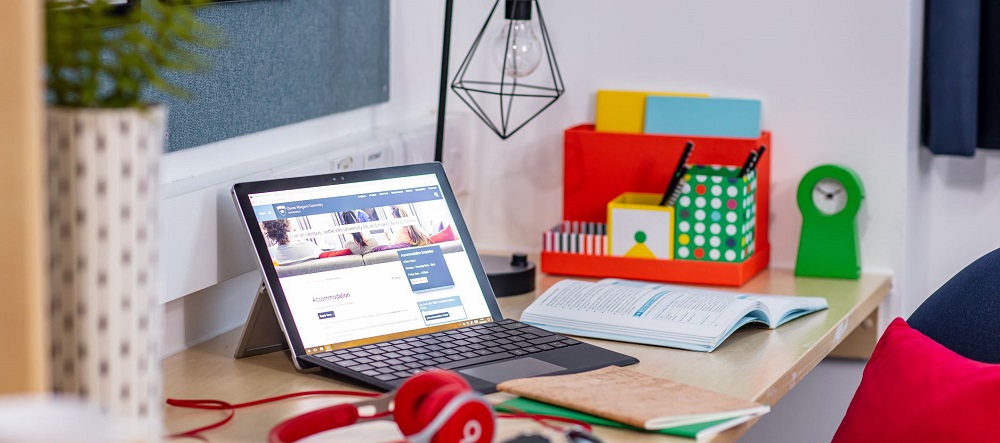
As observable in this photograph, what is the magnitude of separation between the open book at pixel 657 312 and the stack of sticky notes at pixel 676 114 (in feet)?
1.14

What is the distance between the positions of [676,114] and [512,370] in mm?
735

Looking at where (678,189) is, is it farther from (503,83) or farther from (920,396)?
(920,396)

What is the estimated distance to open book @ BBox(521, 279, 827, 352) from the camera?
1.35 m

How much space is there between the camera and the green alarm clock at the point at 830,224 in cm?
174

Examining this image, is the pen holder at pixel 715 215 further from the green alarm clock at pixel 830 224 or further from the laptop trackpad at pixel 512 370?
the laptop trackpad at pixel 512 370

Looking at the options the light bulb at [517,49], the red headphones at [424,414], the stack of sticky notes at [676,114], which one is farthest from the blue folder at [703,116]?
the red headphones at [424,414]

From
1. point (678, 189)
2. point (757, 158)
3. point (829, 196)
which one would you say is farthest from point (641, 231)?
point (829, 196)

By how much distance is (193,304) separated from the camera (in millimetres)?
1356

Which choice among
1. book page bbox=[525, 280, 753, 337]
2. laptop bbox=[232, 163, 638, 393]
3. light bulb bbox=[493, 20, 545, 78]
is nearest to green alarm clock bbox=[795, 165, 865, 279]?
book page bbox=[525, 280, 753, 337]

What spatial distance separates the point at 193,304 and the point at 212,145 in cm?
19

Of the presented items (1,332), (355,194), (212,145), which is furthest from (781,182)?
(1,332)

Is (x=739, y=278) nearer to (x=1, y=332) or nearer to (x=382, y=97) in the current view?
(x=382, y=97)

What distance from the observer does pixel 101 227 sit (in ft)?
2.41

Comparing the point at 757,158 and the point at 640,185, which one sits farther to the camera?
the point at 640,185
